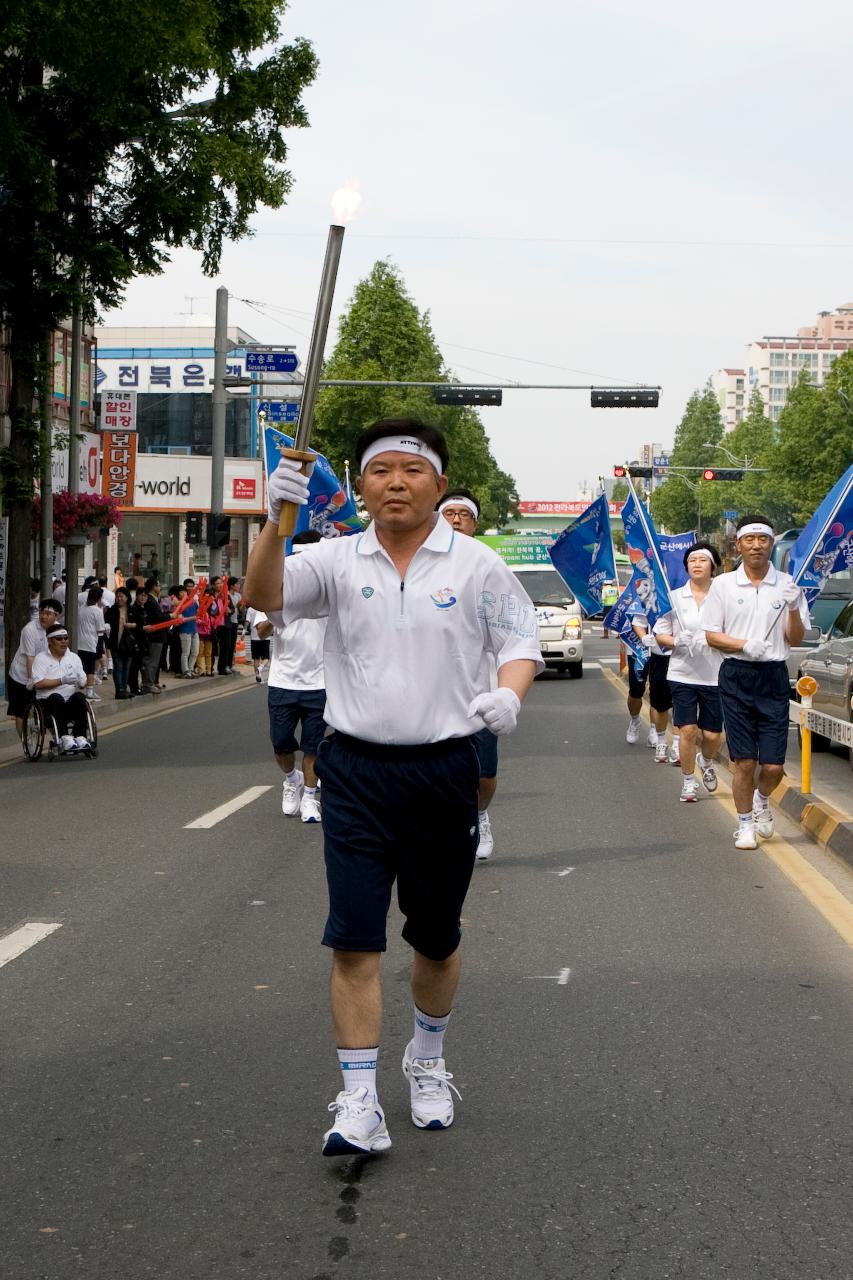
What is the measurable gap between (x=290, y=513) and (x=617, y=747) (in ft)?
42.8

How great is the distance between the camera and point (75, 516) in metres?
24.7

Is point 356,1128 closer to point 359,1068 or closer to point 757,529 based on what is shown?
point 359,1068

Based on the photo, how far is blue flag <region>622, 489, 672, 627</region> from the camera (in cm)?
1302

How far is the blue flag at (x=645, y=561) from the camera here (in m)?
13.0

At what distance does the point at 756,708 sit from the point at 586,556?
21.3ft

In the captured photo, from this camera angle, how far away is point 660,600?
12.8 meters

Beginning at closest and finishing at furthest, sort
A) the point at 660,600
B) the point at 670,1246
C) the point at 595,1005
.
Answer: the point at 670,1246
the point at 595,1005
the point at 660,600

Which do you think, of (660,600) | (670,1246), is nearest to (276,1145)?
(670,1246)

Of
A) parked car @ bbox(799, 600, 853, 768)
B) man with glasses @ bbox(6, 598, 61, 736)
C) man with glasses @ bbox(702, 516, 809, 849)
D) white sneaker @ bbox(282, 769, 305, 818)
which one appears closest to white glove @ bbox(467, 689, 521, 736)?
man with glasses @ bbox(702, 516, 809, 849)

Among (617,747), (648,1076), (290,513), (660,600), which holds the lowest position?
(617,747)

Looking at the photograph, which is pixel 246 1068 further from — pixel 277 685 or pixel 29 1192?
pixel 277 685

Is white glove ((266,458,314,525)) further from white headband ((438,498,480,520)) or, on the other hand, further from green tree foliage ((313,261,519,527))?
green tree foliage ((313,261,519,527))

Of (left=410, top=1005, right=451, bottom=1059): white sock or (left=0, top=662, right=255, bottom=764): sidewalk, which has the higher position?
(left=410, top=1005, right=451, bottom=1059): white sock

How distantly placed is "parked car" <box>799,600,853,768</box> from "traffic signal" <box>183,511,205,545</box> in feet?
53.2
